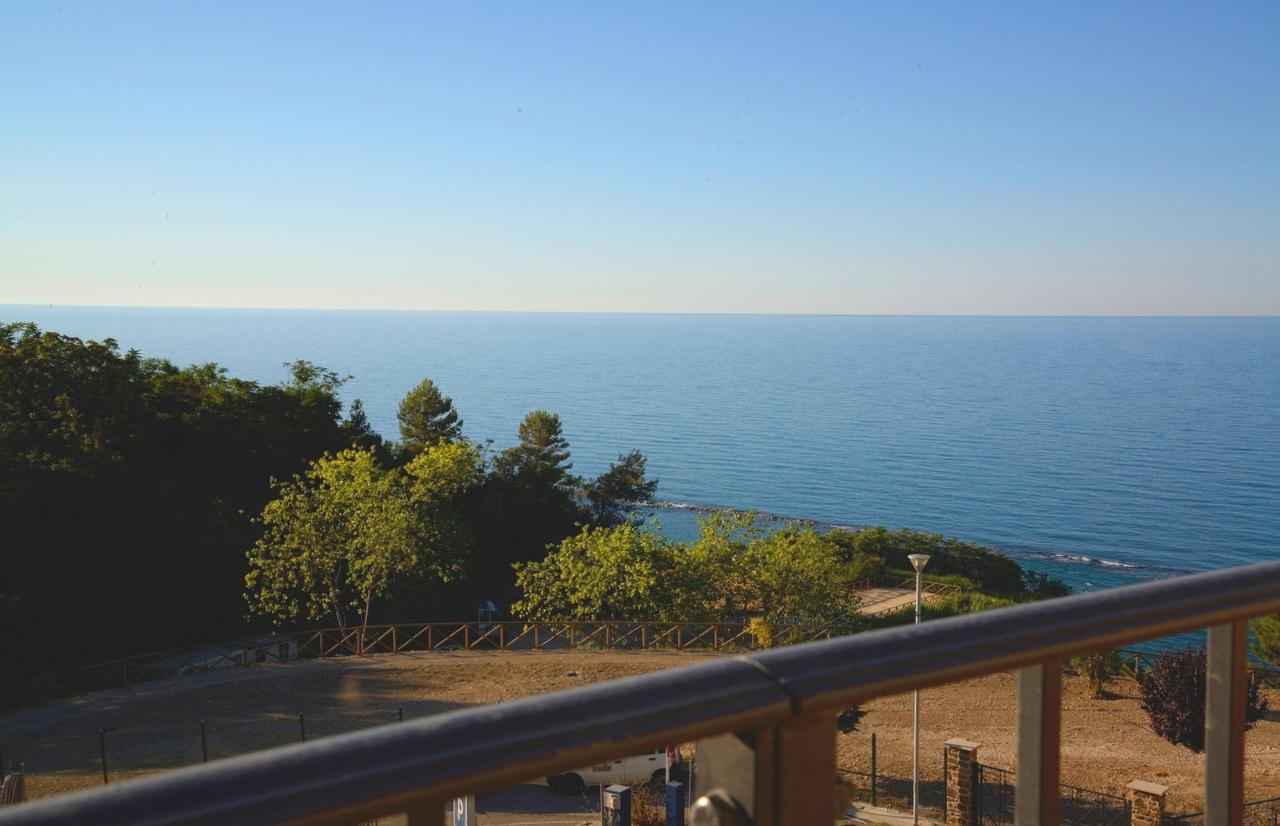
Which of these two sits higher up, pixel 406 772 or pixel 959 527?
pixel 406 772

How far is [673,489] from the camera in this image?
72.9 meters

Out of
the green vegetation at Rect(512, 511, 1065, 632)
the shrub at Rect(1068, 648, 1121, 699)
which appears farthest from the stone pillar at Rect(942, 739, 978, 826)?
the green vegetation at Rect(512, 511, 1065, 632)

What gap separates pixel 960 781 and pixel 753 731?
43.8ft

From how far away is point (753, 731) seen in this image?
2.81ft

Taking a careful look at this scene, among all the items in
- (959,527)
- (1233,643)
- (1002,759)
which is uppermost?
(1233,643)

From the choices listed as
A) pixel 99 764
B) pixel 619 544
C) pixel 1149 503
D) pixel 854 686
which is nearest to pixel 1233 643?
pixel 854 686

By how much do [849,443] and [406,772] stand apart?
90.7 m

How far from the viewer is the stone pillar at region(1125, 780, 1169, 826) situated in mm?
10953

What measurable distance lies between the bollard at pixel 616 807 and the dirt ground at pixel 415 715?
3.79 m

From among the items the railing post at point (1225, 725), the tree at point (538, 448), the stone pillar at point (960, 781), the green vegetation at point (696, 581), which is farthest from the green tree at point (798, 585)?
the tree at point (538, 448)

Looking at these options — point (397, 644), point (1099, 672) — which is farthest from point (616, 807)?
point (397, 644)

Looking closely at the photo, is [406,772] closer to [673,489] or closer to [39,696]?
[39,696]

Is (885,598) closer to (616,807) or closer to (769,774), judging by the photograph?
(616,807)

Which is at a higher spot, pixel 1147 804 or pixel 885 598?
pixel 1147 804
